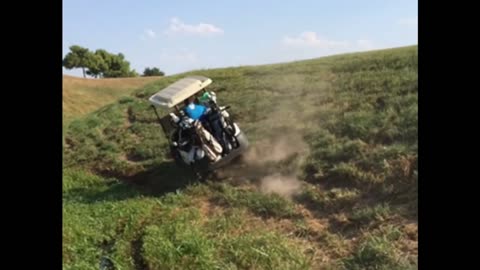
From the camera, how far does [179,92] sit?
36.9 feet

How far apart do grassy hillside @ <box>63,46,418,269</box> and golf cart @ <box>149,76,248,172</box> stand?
0.54 m

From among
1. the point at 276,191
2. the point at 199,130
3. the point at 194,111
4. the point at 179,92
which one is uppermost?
the point at 179,92

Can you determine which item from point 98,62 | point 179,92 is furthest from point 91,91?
point 98,62

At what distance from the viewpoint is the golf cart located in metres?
11.2

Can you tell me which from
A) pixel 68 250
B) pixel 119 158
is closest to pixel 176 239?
pixel 68 250

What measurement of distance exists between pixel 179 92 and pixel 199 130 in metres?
0.83

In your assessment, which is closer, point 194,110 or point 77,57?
point 194,110

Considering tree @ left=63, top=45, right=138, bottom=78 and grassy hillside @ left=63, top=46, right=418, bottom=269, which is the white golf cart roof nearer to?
grassy hillside @ left=63, top=46, right=418, bottom=269

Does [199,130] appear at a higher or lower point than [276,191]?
higher

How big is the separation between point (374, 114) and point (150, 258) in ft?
23.0

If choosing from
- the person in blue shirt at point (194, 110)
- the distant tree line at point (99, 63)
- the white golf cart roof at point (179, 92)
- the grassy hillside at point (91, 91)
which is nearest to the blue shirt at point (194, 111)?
the person in blue shirt at point (194, 110)

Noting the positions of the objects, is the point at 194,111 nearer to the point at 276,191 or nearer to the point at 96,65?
the point at 276,191

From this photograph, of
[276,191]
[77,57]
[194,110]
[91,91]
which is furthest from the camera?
[77,57]
